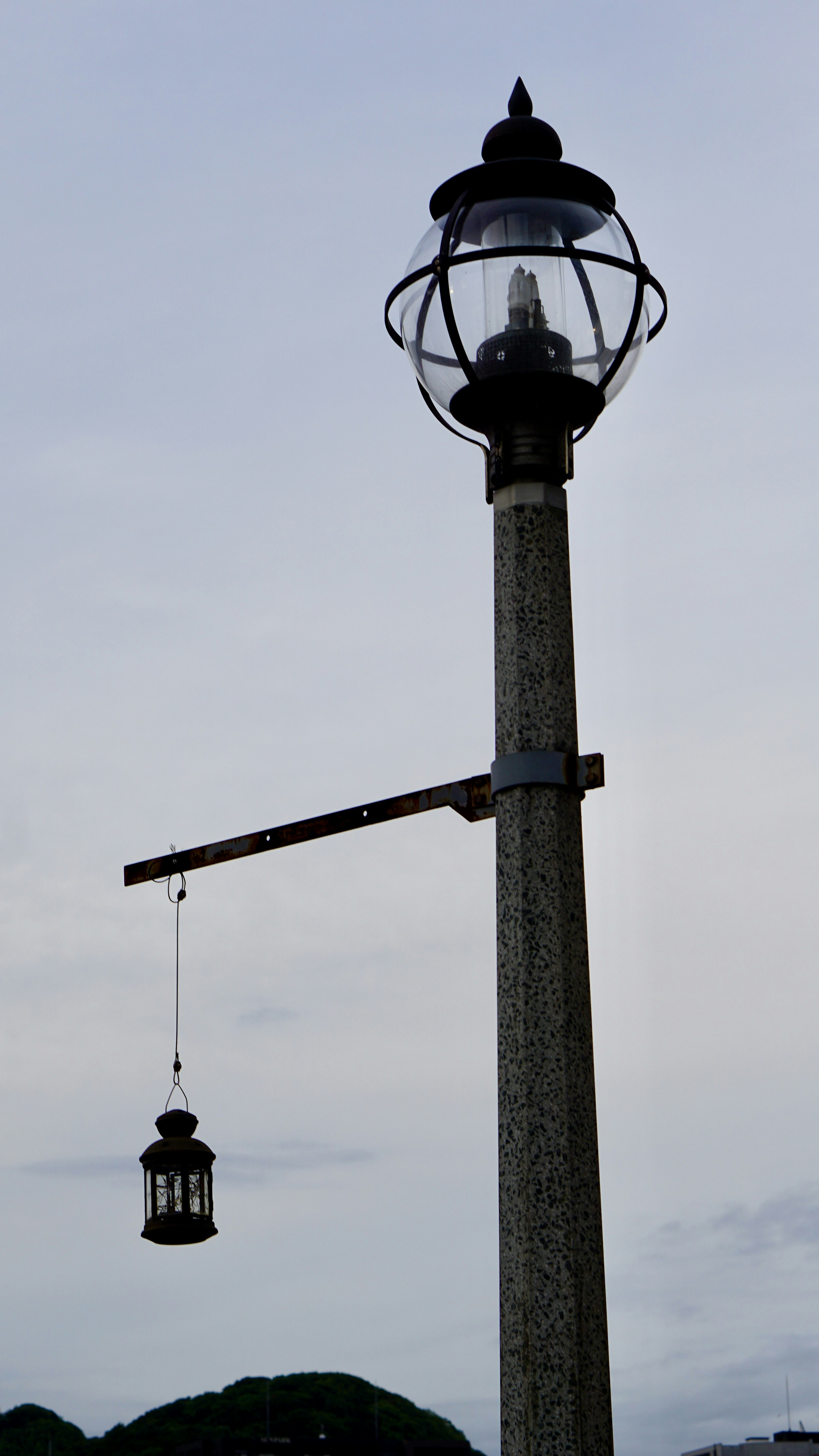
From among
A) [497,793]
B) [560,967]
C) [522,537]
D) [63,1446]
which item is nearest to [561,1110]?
[560,967]

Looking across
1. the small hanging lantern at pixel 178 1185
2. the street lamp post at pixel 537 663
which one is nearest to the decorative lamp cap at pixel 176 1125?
A: the small hanging lantern at pixel 178 1185

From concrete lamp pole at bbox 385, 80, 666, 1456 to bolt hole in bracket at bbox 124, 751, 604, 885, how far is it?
1 cm

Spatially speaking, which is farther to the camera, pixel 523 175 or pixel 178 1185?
pixel 178 1185

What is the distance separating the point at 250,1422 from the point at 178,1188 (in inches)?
3613

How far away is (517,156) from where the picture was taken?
221 inches

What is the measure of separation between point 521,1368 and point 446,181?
3.51 m

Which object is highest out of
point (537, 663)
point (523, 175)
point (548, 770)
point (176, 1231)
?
point (523, 175)

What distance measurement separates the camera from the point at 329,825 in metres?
6.55

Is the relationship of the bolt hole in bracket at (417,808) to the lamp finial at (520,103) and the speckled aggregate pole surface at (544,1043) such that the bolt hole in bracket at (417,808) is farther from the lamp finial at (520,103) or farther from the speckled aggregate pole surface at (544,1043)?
the lamp finial at (520,103)

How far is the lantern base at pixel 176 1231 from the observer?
772 cm

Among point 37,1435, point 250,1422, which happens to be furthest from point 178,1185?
point 37,1435

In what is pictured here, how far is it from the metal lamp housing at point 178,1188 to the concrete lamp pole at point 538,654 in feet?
10.2

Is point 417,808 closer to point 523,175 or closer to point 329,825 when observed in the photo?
point 329,825

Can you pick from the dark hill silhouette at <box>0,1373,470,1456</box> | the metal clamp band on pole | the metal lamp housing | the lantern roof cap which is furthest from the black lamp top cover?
the dark hill silhouette at <box>0,1373,470,1456</box>
